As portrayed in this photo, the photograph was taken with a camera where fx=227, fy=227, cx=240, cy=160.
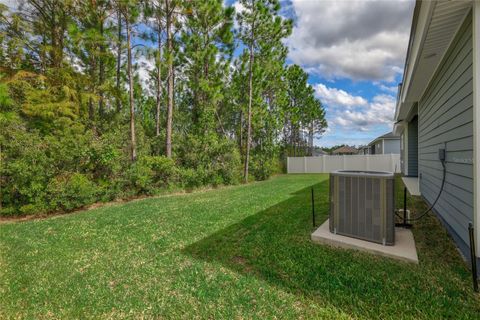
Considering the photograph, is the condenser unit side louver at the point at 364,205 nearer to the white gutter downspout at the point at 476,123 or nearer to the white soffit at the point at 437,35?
the white gutter downspout at the point at 476,123

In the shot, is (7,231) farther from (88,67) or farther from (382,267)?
(88,67)

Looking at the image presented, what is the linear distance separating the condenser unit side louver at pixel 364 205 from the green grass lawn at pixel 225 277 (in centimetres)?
33

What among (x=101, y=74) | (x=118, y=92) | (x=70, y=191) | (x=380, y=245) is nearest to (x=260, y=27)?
(x=118, y=92)

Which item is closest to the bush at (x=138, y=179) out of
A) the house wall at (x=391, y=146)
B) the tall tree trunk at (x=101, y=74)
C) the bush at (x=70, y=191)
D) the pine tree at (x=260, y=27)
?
Result: the bush at (x=70, y=191)

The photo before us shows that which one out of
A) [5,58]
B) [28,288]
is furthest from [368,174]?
[5,58]

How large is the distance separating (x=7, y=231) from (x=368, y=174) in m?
6.62

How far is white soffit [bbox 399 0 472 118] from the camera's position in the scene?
7.84ft

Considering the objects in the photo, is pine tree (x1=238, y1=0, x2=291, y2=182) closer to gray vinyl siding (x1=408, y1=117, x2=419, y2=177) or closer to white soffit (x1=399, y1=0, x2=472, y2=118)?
gray vinyl siding (x1=408, y1=117, x2=419, y2=177)

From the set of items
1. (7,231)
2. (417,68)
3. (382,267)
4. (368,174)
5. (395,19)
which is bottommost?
(7,231)

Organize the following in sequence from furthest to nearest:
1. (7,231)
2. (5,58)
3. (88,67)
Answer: (88,67), (5,58), (7,231)

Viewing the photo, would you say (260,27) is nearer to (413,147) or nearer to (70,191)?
(413,147)

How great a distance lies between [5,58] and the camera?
824 cm

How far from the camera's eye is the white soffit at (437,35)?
2391mm

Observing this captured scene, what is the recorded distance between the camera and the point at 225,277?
2.31m
